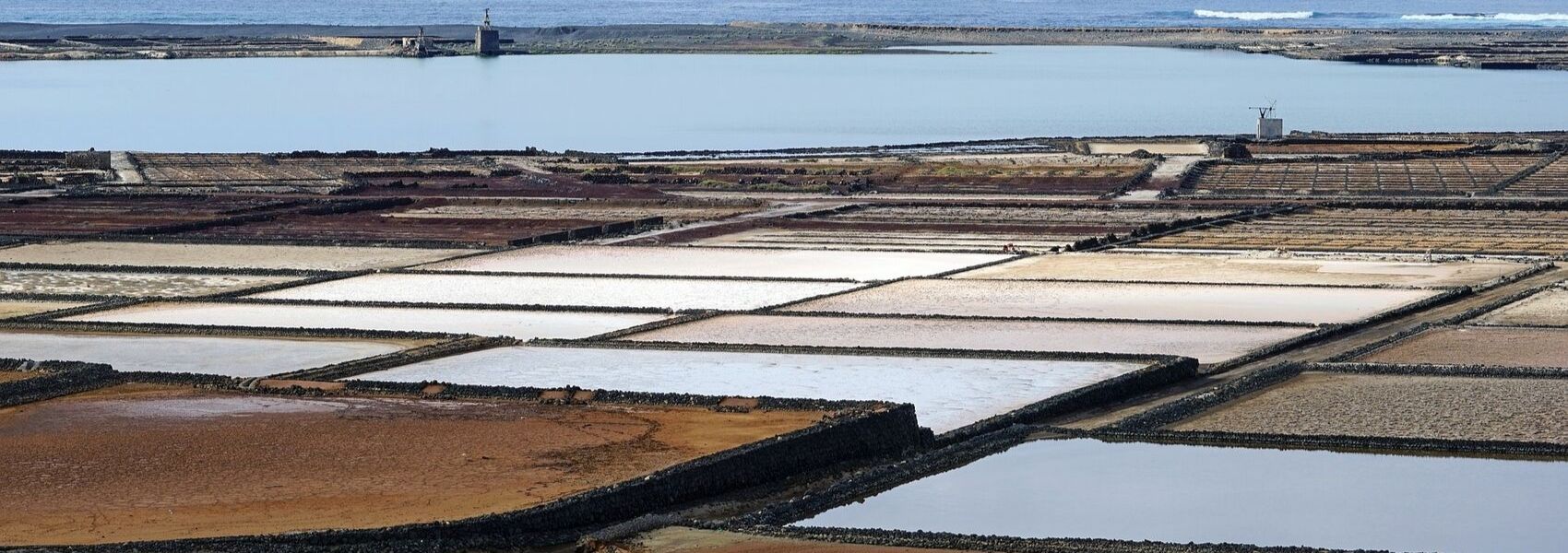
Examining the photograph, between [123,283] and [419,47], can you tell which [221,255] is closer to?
[123,283]

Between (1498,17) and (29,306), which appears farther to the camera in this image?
(1498,17)

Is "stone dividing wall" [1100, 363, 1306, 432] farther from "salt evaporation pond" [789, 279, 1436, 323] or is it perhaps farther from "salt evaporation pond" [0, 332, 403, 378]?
"salt evaporation pond" [0, 332, 403, 378]

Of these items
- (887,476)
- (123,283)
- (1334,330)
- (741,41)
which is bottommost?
(741,41)

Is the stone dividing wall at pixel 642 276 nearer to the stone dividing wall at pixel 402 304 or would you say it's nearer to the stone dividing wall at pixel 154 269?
the stone dividing wall at pixel 154 269

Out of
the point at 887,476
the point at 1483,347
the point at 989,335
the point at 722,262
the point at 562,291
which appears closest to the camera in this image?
the point at 887,476

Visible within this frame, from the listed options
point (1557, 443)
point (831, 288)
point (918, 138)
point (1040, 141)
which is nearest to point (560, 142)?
point (918, 138)

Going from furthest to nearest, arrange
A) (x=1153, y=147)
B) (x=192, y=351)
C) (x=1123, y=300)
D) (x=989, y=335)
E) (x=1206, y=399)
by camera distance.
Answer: (x=1153, y=147), (x=1123, y=300), (x=989, y=335), (x=192, y=351), (x=1206, y=399)

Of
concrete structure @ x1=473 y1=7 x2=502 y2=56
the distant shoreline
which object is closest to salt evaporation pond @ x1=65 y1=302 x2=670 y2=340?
the distant shoreline

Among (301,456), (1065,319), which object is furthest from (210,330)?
(1065,319)
